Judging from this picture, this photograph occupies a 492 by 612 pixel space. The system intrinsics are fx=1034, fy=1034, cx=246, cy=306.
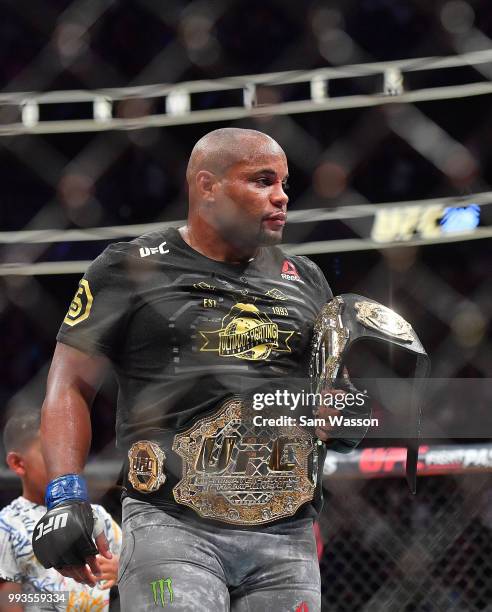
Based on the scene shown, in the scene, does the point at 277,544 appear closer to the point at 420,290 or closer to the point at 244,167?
the point at 244,167

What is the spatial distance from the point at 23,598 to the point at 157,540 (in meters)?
Answer: 1.27

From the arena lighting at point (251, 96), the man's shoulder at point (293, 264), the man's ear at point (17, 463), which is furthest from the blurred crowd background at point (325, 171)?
the man's shoulder at point (293, 264)

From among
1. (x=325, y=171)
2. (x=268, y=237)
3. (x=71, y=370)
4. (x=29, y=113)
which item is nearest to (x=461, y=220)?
(x=325, y=171)

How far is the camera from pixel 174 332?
62.5 inches

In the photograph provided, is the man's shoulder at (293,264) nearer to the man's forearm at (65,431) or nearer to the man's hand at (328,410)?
the man's hand at (328,410)

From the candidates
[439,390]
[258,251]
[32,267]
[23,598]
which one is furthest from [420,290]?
[258,251]

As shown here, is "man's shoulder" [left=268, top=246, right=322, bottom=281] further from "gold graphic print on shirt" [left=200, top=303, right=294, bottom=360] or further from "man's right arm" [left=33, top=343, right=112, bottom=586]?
"man's right arm" [left=33, top=343, right=112, bottom=586]

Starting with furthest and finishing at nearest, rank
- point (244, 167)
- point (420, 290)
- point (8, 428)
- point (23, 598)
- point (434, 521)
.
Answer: point (420, 290), point (434, 521), point (8, 428), point (23, 598), point (244, 167)

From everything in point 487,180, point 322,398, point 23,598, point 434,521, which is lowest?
point 23,598

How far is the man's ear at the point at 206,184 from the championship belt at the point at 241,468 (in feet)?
1.12

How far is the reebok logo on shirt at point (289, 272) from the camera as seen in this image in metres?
1.73

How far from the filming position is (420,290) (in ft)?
12.2

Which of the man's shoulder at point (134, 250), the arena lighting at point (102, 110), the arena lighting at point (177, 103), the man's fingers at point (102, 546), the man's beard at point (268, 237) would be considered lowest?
the man's fingers at point (102, 546)

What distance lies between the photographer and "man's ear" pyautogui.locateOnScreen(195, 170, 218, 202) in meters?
1.68
